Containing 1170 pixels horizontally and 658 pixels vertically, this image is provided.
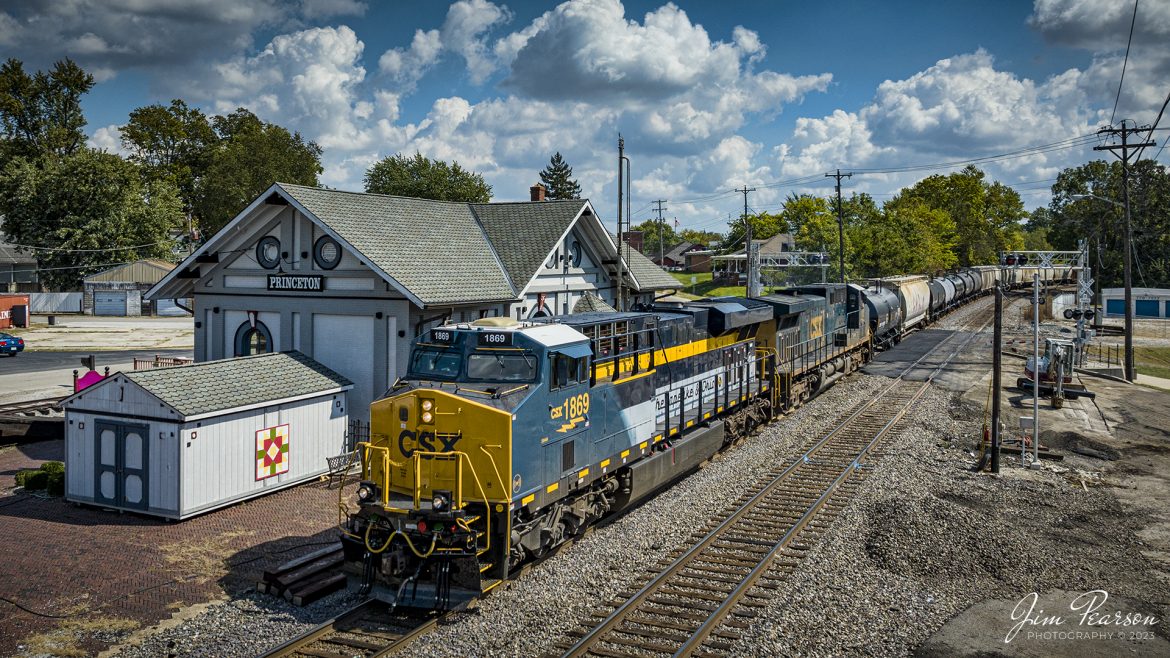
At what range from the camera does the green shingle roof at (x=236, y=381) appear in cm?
1638

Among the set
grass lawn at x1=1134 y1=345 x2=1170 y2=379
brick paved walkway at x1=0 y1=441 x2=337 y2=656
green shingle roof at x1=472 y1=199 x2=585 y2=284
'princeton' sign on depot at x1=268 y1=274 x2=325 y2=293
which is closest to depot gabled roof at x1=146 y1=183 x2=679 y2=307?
green shingle roof at x1=472 y1=199 x2=585 y2=284

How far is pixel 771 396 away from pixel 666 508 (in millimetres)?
9351

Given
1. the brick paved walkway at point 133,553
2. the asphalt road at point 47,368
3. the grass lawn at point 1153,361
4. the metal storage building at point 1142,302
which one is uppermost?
the metal storage building at point 1142,302

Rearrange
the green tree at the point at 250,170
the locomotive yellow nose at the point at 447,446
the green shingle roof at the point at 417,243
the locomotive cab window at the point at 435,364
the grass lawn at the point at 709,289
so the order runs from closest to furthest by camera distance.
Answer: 1. the locomotive yellow nose at the point at 447,446
2. the locomotive cab window at the point at 435,364
3. the green shingle roof at the point at 417,243
4. the green tree at the point at 250,170
5. the grass lawn at the point at 709,289

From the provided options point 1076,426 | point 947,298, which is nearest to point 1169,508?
point 1076,426

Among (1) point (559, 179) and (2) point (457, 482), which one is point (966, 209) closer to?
(1) point (559, 179)

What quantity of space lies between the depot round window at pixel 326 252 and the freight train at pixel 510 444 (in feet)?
30.1

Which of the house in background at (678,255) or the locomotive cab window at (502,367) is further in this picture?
the house in background at (678,255)

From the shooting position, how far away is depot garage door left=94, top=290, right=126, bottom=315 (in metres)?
70.1

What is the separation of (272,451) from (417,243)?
8.28 meters

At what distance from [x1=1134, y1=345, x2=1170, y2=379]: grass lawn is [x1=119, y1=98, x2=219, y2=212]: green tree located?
8455cm

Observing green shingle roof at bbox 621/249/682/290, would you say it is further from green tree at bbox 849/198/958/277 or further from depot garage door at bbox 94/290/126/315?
depot garage door at bbox 94/290/126/315

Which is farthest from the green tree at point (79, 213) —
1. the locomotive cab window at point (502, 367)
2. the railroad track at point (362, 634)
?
the railroad track at point (362, 634)

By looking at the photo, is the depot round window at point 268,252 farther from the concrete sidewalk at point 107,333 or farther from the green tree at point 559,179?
the green tree at point 559,179
